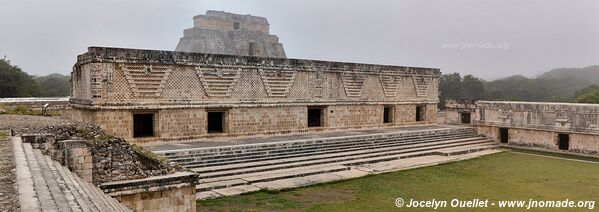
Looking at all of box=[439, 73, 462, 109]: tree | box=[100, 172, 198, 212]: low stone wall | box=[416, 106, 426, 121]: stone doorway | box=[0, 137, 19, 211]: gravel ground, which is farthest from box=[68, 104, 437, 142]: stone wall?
box=[439, 73, 462, 109]: tree

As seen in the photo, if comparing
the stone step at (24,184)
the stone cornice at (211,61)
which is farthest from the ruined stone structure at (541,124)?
the stone step at (24,184)

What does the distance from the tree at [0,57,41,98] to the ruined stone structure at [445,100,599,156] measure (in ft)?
93.5

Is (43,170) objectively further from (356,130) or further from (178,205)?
(356,130)

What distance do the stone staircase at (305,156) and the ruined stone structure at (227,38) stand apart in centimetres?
2166

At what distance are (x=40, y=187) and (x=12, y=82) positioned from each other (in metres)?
29.2

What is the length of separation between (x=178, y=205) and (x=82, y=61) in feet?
24.2

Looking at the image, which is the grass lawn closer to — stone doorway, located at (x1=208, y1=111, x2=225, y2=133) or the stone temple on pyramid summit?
the stone temple on pyramid summit

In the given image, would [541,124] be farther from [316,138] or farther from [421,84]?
[316,138]

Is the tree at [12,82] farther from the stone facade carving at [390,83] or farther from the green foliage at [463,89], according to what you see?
the green foliage at [463,89]

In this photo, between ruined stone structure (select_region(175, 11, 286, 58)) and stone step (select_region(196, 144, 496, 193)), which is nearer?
stone step (select_region(196, 144, 496, 193))

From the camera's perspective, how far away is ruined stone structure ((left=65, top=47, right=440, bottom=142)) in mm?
12625

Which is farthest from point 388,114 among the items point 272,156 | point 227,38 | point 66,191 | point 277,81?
point 227,38

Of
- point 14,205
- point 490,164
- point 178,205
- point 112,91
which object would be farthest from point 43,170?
point 490,164

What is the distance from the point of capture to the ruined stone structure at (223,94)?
12.6m
